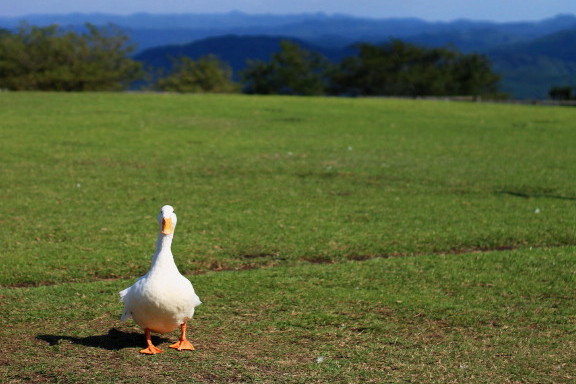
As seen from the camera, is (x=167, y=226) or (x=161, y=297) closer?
(x=161, y=297)

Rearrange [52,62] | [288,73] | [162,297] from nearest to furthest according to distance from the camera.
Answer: [162,297] → [52,62] → [288,73]

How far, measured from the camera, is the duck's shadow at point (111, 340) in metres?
5.56

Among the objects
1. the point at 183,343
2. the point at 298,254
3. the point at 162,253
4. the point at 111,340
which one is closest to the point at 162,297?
the point at 162,253

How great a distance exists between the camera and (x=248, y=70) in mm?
63375

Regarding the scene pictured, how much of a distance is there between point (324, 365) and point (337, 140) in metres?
13.8

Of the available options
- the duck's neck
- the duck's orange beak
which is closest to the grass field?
the duck's neck

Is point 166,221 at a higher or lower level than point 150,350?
higher

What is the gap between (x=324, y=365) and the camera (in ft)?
17.2

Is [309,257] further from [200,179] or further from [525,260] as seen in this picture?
[200,179]

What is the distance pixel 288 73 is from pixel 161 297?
55945mm

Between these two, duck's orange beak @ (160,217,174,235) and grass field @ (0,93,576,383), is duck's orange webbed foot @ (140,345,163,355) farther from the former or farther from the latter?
duck's orange beak @ (160,217,174,235)

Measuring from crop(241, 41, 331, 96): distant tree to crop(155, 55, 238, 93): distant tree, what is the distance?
1.85 m

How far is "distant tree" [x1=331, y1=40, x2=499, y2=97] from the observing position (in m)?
62.3

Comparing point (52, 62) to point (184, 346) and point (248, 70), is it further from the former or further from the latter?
point (184, 346)
